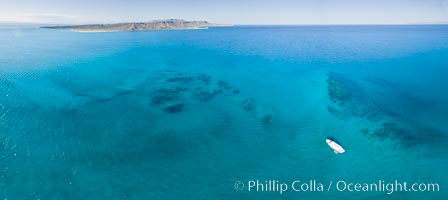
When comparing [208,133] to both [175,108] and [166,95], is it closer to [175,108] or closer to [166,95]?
[175,108]

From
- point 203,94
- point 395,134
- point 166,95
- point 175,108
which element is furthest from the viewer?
point 203,94

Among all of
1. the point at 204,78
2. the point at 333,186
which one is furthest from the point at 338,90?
the point at 333,186

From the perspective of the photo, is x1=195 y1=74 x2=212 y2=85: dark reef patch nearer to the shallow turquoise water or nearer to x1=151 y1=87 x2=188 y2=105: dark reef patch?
the shallow turquoise water

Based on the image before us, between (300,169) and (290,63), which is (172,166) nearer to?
(300,169)

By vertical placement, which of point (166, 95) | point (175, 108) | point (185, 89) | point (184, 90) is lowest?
point (175, 108)

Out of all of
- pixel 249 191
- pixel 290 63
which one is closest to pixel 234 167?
pixel 249 191

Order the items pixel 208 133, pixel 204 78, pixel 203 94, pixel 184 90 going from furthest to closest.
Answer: pixel 204 78 < pixel 184 90 < pixel 203 94 < pixel 208 133

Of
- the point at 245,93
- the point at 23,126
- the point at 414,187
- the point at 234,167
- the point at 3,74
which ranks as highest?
the point at 3,74

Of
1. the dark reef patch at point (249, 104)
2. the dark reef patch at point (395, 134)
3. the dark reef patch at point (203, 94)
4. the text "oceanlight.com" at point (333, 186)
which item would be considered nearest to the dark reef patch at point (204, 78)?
the dark reef patch at point (203, 94)

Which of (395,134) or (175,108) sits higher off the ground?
(175,108)
